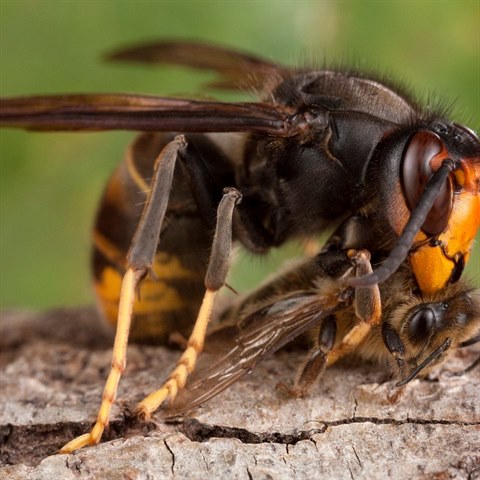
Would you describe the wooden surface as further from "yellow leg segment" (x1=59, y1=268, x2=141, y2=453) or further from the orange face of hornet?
the orange face of hornet

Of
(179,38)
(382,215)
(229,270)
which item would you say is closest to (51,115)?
(229,270)

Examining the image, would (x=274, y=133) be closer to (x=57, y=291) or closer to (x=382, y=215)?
(x=382, y=215)

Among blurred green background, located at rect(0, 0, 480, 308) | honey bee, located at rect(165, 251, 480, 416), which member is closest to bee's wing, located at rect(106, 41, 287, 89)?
blurred green background, located at rect(0, 0, 480, 308)

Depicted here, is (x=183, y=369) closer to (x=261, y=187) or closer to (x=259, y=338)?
(x=259, y=338)

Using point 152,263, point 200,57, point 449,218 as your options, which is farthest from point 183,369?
point 200,57

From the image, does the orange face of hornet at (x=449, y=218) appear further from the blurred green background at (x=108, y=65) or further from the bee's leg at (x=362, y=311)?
the blurred green background at (x=108, y=65)

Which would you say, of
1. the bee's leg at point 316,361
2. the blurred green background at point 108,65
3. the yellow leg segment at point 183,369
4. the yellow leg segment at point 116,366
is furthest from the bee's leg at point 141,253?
the blurred green background at point 108,65
